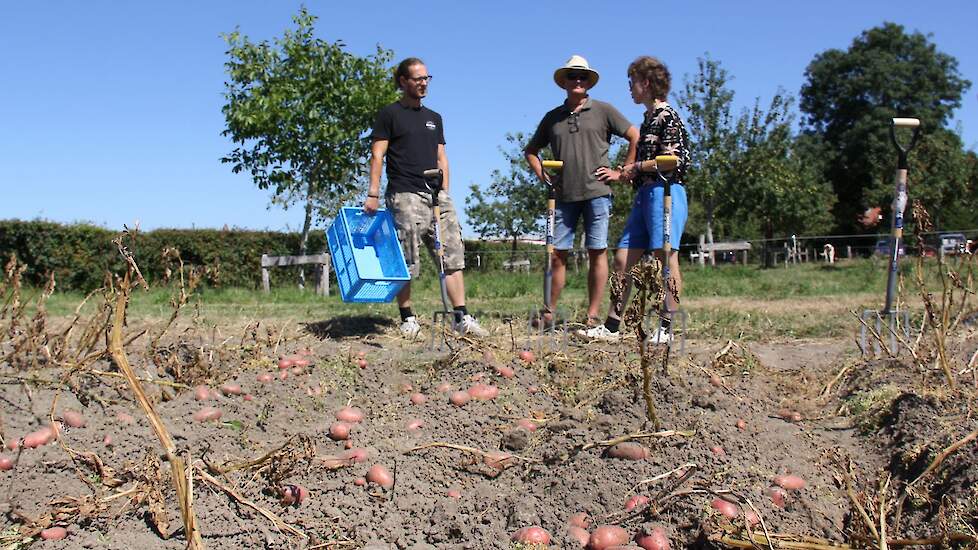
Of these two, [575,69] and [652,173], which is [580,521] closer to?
[652,173]

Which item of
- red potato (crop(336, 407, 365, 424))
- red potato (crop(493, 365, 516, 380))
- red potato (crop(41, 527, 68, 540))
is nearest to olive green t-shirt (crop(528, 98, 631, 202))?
red potato (crop(493, 365, 516, 380))

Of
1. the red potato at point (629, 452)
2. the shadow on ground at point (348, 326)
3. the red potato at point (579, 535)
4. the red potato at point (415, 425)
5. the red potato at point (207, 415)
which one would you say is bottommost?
the red potato at point (579, 535)

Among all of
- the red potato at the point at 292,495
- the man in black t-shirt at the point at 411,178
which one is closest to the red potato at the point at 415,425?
the red potato at the point at 292,495

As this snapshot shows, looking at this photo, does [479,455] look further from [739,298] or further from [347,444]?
[739,298]

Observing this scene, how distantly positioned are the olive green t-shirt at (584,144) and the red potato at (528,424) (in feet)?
7.67

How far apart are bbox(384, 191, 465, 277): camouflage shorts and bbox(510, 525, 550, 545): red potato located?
10.1 feet

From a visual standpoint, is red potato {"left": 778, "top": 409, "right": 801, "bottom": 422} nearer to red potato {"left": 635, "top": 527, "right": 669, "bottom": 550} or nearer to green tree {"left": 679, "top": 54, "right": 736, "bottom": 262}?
red potato {"left": 635, "top": 527, "right": 669, "bottom": 550}

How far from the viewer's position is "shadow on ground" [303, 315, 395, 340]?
192 inches

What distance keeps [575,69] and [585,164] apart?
55 centimetres

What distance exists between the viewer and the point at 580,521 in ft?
6.78

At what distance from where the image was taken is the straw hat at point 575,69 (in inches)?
193

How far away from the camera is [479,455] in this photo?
251 cm

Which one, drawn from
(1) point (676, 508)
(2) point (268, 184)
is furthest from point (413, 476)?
(2) point (268, 184)

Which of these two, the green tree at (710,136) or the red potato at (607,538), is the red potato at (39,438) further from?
the green tree at (710,136)
